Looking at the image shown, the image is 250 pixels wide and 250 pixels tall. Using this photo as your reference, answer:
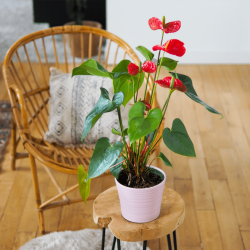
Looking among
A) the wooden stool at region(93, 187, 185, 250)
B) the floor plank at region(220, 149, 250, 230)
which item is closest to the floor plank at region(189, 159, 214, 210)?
the floor plank at region(220, 149, 250, 230)

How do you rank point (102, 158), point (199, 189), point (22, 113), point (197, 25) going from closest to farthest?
1. point (102, 158)
2. point (22, 113)
3. point (199, 189)
4. point (197, 25)

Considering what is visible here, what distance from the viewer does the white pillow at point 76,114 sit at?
1696 mm

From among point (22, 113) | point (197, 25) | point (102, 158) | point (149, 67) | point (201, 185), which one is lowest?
point (201, 185)

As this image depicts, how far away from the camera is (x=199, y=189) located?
1994 mm

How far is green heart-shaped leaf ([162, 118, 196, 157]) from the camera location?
912 millimetres

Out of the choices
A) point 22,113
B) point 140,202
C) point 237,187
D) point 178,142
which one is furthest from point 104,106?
point 237,187

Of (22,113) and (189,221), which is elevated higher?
(22,113)

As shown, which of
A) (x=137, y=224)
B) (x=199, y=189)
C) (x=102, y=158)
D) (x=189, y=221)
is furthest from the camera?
(x=199, y=189)

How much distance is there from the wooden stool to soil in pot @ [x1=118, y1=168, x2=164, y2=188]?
126mm

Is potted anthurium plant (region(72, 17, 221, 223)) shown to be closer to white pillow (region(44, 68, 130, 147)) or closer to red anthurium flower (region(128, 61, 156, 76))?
red anthurium flower (region(128, 61, 156, 76))

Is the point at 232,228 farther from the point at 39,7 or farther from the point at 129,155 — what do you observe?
the point at 39,7

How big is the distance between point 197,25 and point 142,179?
278 centimetres

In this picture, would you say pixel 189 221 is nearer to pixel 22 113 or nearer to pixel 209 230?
pixel 209 230

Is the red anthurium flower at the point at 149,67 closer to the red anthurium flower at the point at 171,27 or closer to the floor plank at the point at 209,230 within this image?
the red anthurium flower at the point at 171,27
